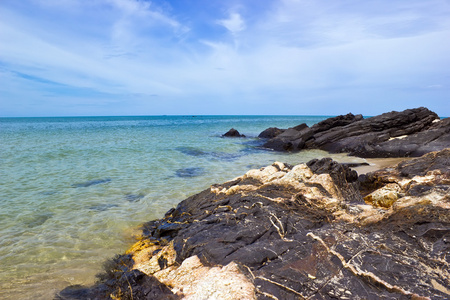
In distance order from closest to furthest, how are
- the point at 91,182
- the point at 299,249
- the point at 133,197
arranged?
the point at 299,249, the point at 133,197, the point at 91,182

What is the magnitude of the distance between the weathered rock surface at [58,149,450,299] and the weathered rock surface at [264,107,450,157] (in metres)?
12.3

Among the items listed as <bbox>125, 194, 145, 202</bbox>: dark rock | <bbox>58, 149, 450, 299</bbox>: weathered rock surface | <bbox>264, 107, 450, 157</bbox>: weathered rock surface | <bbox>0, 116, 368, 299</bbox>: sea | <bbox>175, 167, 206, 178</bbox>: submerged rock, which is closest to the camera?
<bbox>58, 149, 450, 299</bbox>: weathered rock surface

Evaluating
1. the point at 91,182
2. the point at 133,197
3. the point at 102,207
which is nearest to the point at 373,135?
the point at 133,197

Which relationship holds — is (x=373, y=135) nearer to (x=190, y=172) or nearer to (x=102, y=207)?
(x=190, y=172)

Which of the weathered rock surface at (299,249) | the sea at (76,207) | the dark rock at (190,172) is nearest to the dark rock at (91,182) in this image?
the sea at (76,207)

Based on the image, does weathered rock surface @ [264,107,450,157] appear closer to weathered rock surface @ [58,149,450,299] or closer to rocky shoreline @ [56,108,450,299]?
rocky shoreline @ [56,108,450,299]

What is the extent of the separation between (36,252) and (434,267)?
6797mm

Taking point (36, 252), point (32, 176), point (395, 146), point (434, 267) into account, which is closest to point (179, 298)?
point (434, 267)

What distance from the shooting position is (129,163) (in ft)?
48.7

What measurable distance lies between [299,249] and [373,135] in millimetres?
19833

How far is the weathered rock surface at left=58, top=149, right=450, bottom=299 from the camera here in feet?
9.93

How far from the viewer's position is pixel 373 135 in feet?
67.2

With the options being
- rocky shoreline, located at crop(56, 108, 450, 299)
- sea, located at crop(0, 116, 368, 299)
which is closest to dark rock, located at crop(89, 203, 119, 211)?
sea, located at crop(0, 116, 368, 299)

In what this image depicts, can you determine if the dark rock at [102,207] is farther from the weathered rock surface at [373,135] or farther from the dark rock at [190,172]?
the weathered rock surface at [373,135]
